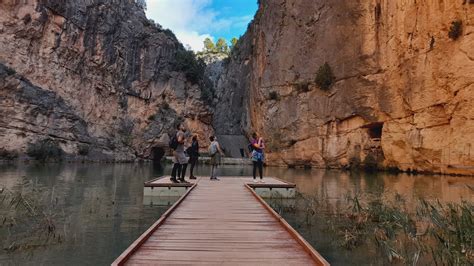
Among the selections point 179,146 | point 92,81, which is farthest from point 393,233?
point 92,81

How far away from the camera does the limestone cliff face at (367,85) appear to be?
80.4ft

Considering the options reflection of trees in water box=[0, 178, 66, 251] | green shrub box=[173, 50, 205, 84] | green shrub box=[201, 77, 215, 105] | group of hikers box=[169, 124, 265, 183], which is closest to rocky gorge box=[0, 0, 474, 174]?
green shrub box=[173, 50, 205, 84]

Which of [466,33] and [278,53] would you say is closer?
[466,33]

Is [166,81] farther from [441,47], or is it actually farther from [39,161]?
[441,47]

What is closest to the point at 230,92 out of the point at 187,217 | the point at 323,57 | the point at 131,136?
the point at 131,136

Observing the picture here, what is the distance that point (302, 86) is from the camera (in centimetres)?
4047

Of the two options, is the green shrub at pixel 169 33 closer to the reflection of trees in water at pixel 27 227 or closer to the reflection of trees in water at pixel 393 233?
the reflection of trees in water at pixel 27 227

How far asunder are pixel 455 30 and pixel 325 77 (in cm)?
1423

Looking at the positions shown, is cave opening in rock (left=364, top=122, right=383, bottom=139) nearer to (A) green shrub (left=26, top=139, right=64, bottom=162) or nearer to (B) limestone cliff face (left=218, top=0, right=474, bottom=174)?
(B) limestone cliff face (left=218, top=0, right=474, bottom=174)

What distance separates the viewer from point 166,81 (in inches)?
2146

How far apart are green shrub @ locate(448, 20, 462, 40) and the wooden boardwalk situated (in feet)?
73.9

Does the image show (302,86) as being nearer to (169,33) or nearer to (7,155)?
(169,33)

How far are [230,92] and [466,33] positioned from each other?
52.5 metres

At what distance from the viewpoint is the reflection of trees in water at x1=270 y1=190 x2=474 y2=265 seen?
20.4 ft
